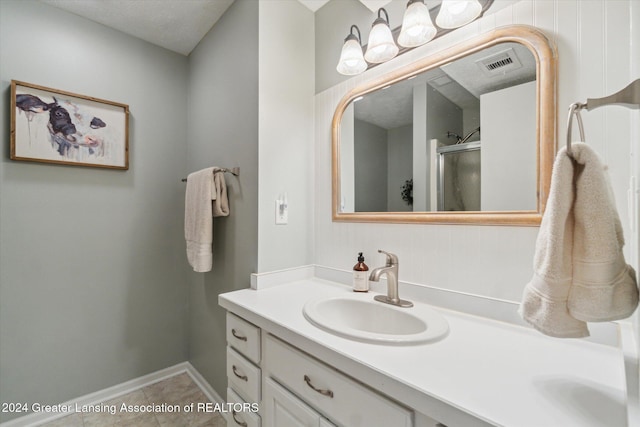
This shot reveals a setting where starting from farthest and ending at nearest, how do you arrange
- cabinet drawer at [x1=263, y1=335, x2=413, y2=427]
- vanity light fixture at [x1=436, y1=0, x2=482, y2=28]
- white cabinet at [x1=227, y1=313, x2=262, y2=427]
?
1. white cabinet at [x1=227, y1=313, x2=262, y2=427]
2. vanity light fixture at [x1=436, y1=0, x2=482, y2=28]
3. cabinet drawer at [x1=263, y1=335, x2=413, y2=427]

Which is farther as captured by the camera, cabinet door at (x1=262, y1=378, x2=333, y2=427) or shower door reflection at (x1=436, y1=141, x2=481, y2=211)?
shower door reflection at (x1=436, y1=141, x2=481, y2=211)

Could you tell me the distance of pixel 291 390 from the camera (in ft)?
2.94

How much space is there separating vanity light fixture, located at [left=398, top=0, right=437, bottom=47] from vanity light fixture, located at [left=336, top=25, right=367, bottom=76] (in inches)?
8.6

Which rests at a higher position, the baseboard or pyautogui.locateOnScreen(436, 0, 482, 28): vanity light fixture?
pyautogui.locateOnScreen(436, 0, 482, 28): vanity light fixture

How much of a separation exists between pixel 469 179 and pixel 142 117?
6.91ft

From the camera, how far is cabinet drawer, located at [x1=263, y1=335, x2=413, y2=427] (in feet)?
2.08

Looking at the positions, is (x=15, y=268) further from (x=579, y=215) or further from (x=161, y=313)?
(x=579, y=215)

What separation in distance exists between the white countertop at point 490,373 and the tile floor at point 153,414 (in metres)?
1.21

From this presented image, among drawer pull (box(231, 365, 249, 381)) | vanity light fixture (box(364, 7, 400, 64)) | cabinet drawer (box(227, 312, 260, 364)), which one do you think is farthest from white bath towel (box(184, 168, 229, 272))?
vanity light fixture (box(364, 7, 400, 64))

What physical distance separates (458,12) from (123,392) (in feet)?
9.00

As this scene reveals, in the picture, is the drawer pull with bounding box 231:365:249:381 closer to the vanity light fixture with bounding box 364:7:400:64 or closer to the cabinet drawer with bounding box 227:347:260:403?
the cabinet drawer with bounding box 227:347:260:403

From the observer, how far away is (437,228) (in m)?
1.07

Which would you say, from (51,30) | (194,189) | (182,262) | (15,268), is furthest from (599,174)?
(51,30)

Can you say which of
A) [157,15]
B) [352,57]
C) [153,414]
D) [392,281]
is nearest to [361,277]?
[392,281]
